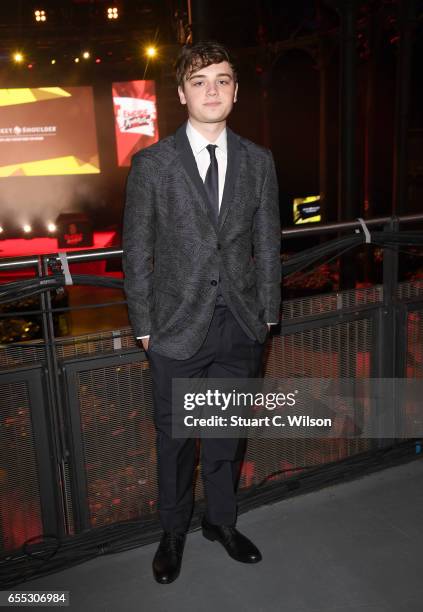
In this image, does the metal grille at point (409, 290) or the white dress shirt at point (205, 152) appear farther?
the metal grille at point (409, 290)

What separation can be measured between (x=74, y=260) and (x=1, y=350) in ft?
1.50

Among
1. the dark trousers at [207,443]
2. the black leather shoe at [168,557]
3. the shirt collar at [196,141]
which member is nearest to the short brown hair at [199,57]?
the shirt collar at [196,141]

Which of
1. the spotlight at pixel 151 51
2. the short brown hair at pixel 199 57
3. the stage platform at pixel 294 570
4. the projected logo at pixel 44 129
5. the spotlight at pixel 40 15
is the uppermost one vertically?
the spotlight at pixel 40 15

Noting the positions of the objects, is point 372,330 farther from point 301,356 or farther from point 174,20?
point 174,20

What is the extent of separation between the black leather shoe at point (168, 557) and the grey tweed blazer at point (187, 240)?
801 mm

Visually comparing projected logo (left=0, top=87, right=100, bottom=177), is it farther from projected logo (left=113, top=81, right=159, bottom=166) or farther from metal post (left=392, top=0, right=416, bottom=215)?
metal post (left=392, top=0, right=416, bottom=215)

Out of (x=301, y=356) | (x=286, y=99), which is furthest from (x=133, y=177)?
(x=286, y=99)

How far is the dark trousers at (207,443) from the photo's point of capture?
2225 mm

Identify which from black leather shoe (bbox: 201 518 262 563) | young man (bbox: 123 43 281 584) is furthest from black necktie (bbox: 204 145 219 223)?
black leather shoe (bbox: 201 518 262 563)

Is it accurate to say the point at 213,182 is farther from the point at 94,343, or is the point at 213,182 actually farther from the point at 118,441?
the point at 118,441

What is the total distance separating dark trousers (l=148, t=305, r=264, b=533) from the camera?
222cm

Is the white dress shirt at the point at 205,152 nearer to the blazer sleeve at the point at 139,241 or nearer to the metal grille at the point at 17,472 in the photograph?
the blazer sleeve at the point at 139,241

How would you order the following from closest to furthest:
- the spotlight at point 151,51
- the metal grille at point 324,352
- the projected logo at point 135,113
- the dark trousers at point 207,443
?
the dark trousers at point 207,443 → the metal grille at point 324,352 → the spotlight at point 151,51 → the projected logo at point 135,113

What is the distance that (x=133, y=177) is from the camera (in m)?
2.08
